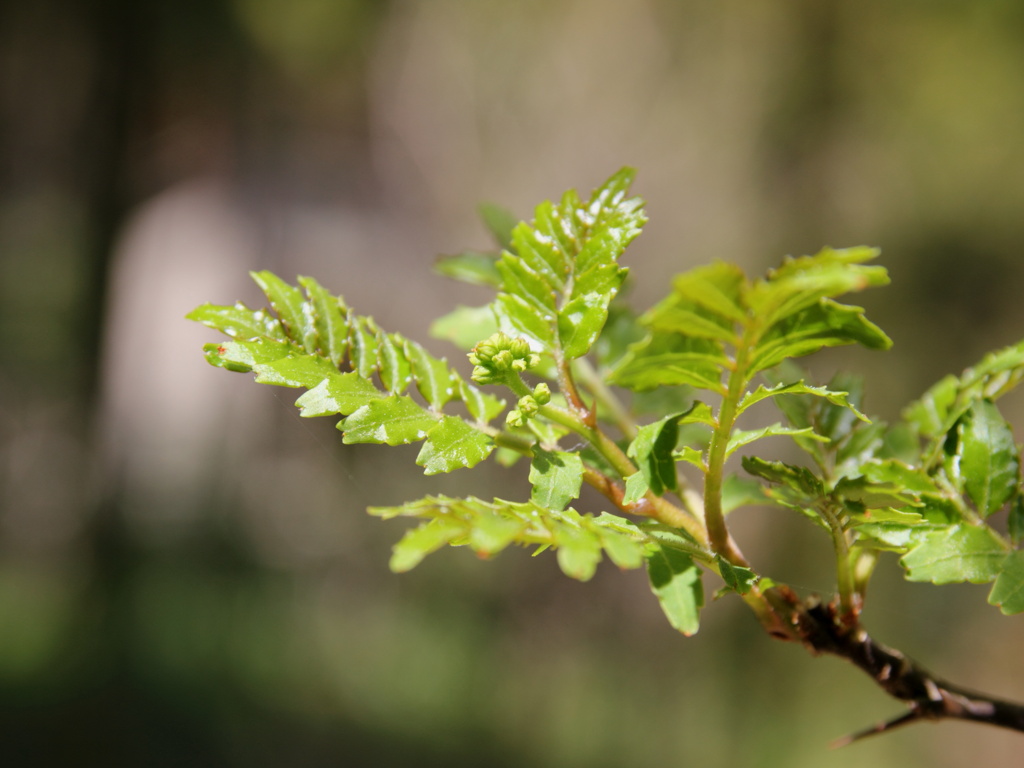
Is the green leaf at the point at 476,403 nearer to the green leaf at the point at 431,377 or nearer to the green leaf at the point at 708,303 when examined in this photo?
the green leaf at the point at 431,377

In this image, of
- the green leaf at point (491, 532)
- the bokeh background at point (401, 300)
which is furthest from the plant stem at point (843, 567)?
the bokeh background at point (401, 300)

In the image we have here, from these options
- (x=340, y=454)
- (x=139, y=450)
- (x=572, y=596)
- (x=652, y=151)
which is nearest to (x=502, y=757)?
(x=572, y=596)

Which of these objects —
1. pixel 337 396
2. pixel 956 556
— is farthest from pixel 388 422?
pixel 956 556

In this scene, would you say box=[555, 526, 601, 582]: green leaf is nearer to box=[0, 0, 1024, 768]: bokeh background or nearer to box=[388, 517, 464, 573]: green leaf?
box=[388, 517, 464, 573]: green leaf

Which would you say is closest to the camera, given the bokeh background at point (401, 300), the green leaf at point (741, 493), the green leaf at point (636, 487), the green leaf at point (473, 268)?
the green leaf at point (636, 487)

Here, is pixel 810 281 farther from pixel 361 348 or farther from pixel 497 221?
pixel 497 221

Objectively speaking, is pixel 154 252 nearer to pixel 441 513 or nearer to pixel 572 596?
pixel 572 596

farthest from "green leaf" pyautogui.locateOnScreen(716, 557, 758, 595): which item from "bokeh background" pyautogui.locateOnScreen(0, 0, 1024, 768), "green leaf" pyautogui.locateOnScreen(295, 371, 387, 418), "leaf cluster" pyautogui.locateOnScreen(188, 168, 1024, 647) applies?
"bokeh background" pyautogui.locateOnScreen(0, 0, 1024, 768)
